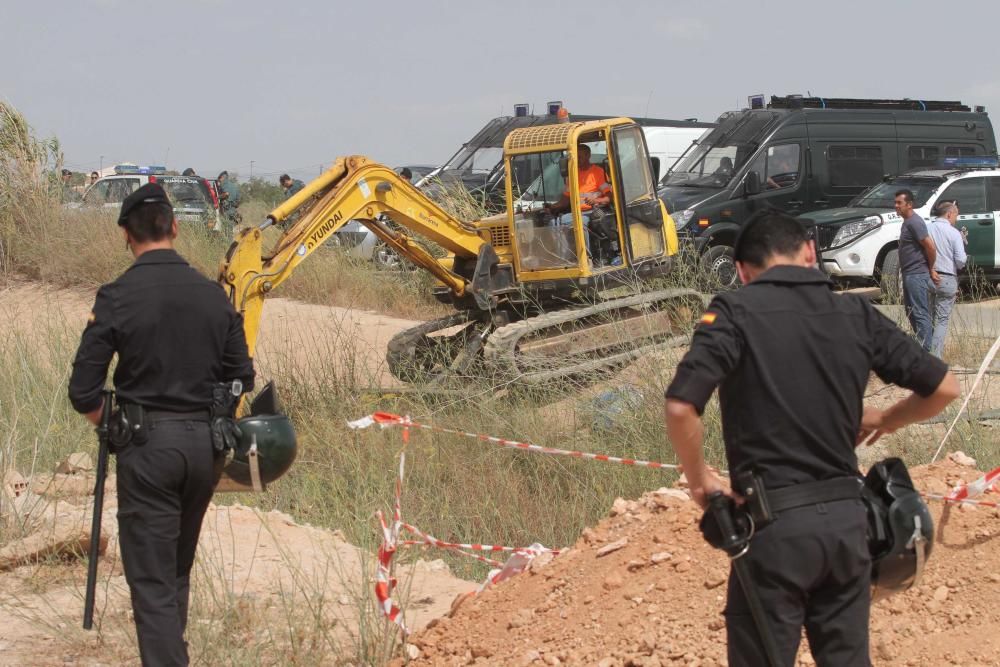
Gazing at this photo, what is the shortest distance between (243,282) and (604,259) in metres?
3.97

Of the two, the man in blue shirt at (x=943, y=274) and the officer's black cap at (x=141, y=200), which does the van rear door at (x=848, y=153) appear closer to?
the man in blue shirt at (x=943, y=274)

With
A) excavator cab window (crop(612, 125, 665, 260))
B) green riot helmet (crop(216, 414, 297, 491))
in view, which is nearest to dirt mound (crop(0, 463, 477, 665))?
green riot helmet (crop(216, 414, 297, 491))

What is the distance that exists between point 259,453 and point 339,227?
6228mm

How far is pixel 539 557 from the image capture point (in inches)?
227

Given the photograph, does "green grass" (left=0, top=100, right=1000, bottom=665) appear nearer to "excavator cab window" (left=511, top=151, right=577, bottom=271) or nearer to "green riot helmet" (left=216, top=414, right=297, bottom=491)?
"green riot helmet" (left=216, top=414, right=297, bottom=491)

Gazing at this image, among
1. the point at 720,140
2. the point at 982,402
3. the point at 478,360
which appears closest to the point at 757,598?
the point at 982,402

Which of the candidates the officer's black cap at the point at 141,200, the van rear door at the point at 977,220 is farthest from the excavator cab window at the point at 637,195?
the officer's black cap at the point at 141,200

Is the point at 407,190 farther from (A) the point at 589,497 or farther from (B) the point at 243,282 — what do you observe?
(A) the point at 589,497

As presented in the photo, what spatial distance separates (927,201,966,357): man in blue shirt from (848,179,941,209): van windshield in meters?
5.44

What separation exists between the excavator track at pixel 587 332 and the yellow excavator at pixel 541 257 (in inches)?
0.5

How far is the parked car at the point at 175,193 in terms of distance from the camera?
2135 cm

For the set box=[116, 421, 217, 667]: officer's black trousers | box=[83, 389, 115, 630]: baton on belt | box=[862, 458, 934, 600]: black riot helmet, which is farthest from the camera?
box=[83, 389, 115, 630]: baton on belt

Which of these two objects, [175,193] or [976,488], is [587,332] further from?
[175,193]

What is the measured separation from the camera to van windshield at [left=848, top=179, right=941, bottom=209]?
16.9 meters
